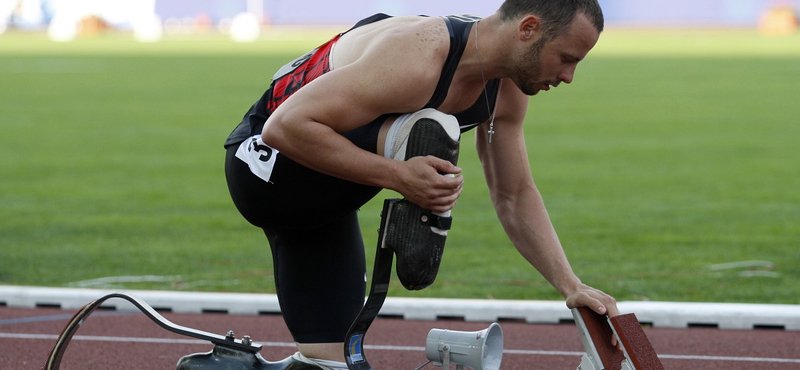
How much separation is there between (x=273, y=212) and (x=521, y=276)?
10.6 feet

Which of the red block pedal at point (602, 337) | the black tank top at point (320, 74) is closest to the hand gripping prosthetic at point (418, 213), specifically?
the black tank top at point (320, 74)

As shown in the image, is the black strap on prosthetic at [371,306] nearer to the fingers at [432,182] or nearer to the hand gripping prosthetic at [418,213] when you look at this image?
the hand gripping prosthetic at [418,213]

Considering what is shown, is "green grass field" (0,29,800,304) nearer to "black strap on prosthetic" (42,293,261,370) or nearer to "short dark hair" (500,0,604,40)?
"black strap on prosthetic" (42,293,261,370)

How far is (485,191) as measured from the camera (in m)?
9.72

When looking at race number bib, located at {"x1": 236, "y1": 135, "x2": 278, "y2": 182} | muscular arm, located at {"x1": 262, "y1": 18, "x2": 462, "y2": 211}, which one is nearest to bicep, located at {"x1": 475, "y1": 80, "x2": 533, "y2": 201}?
muscular arm, located at {"x1": 262, "y1": 18, "x2": 462, "y2": 211}

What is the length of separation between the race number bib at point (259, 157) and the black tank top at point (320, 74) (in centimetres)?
8

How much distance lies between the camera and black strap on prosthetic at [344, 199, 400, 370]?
317cm

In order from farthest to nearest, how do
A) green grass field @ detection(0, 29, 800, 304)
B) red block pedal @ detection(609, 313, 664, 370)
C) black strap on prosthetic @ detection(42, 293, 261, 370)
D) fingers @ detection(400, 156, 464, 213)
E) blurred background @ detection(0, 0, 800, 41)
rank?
blurred background @ detection(0, 0, 800, 41) < green grass field @ detection(0, 29, 800, 304) < black strap on prosthetic @ detection(42, 293, 261, 370) < red block pedal @ detection(609, 313, 664, 370) < fingers @ detection(400, 156, 464, 213)

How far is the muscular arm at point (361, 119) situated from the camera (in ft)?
9.43

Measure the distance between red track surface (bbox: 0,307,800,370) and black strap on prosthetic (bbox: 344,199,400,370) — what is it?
1036mm

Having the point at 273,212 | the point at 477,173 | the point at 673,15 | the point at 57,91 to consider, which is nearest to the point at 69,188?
the point at 477,173

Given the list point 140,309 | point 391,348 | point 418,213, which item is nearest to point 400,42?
point 418,213

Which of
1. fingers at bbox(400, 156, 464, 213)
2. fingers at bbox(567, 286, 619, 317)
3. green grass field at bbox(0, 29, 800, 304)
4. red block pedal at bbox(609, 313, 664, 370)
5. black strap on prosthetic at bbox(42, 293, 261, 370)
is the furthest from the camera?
green grass field at bbox(0, 29, 800, 304)

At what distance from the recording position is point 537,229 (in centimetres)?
349
